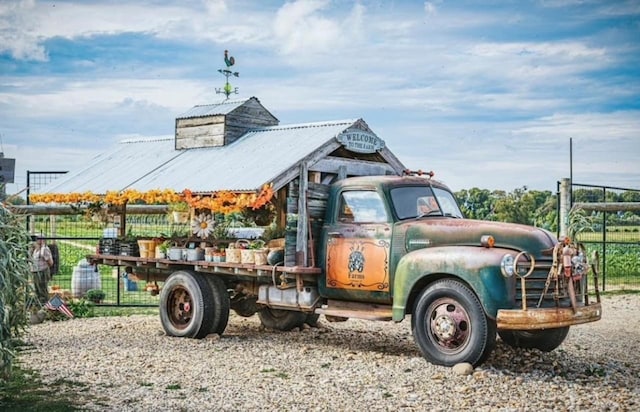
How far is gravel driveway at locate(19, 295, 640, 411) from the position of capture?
299 inches

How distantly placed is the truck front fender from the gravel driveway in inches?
28.0

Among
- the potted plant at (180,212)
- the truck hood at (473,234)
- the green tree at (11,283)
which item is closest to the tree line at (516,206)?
the potted plant at (180,212)

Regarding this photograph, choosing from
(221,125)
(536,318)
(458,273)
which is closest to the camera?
(536,318)

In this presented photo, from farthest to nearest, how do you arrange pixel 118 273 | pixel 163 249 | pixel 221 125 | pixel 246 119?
pixel 118 273, pixel 246 119, pixel 221 125, pixel 163 249

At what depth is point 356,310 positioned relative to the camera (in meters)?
10.1

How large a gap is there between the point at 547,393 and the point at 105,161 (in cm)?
921

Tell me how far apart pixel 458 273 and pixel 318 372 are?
5.98ft

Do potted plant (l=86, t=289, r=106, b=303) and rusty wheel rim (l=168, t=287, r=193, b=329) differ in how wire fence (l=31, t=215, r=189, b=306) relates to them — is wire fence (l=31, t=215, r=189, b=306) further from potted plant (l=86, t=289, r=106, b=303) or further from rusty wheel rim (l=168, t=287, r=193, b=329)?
rusty wheel rim (l=168, t=287, r=193, b=329)

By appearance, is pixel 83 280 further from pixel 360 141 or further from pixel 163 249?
pixel 360 141

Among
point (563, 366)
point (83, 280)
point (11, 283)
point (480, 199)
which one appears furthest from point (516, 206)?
point (11, 283)

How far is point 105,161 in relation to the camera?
47.7ft

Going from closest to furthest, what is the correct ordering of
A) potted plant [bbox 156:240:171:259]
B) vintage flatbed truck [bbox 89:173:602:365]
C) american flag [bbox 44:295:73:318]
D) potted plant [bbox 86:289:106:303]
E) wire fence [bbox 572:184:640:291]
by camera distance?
vintage flatbed truck [bbox 89:173:602:365] < potted plant [bbox 156:240:171:259] < american flag [bbox 44:295:73:318] < potted plant [bbox 86:289:106:303] < wire fence [bbox 572:184:640:291]

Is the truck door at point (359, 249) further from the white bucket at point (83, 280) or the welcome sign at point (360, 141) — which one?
the white bucket at point (83, 280)

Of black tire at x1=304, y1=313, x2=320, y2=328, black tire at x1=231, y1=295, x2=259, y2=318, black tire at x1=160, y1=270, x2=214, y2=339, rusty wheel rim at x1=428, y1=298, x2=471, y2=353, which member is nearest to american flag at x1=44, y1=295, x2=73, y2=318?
black tire at x1=160, y1=270, x2=214, y2=339
